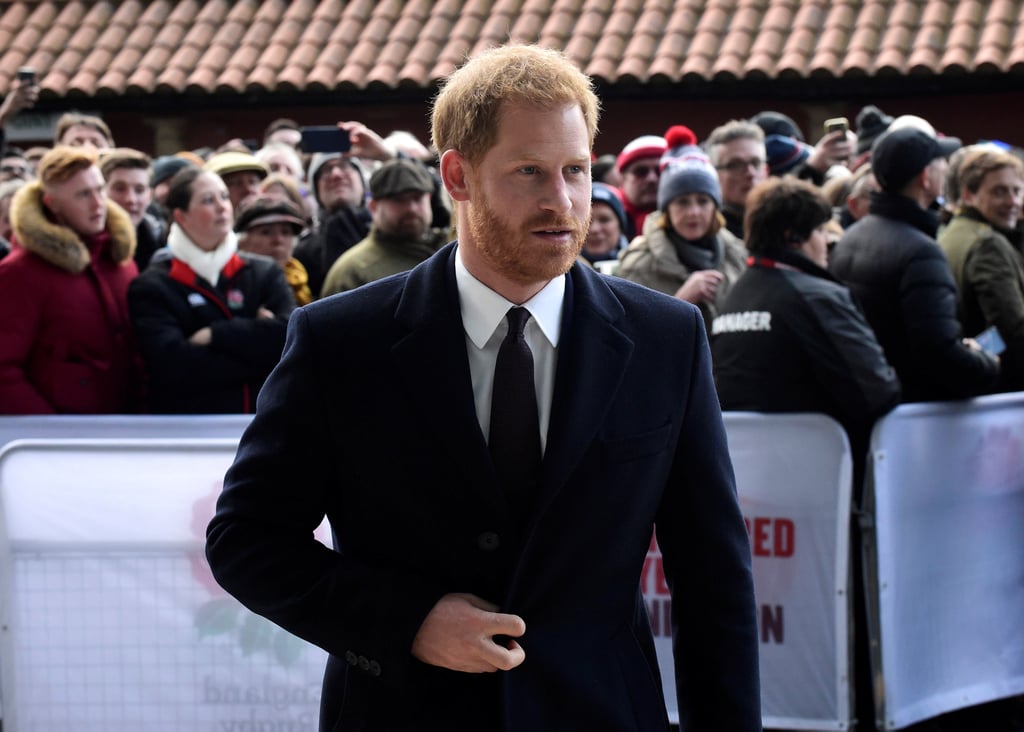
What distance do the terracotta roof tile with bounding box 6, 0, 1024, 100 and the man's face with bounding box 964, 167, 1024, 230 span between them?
9461 millimetres

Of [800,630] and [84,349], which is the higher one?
[84,349]

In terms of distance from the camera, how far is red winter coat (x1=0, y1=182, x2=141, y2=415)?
5504 mm

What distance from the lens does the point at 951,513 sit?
550 cm

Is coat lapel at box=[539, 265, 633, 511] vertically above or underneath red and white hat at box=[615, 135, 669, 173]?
underneath

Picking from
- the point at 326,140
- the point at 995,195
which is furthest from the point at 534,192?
the point at 326,140

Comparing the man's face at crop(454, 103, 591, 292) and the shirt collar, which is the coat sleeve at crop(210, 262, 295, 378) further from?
the man's face at crop(454, 103, 591, 292)

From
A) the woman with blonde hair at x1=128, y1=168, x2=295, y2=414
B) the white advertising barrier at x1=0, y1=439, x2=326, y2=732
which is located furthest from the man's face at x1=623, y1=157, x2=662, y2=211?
the white advertising barrier at x1=0, y1=439, x2=326, y2=732

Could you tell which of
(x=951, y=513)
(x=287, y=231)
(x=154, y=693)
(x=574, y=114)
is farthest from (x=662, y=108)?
(x=574, y=114)

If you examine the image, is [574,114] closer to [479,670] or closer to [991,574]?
[479,670]

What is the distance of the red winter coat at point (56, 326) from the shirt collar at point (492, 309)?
11.7 ft

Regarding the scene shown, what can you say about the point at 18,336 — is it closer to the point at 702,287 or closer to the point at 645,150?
the point at 702,287

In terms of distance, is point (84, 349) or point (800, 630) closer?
point (800, 630)

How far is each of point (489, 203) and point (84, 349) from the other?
371 cm

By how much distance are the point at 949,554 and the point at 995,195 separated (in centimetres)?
165
